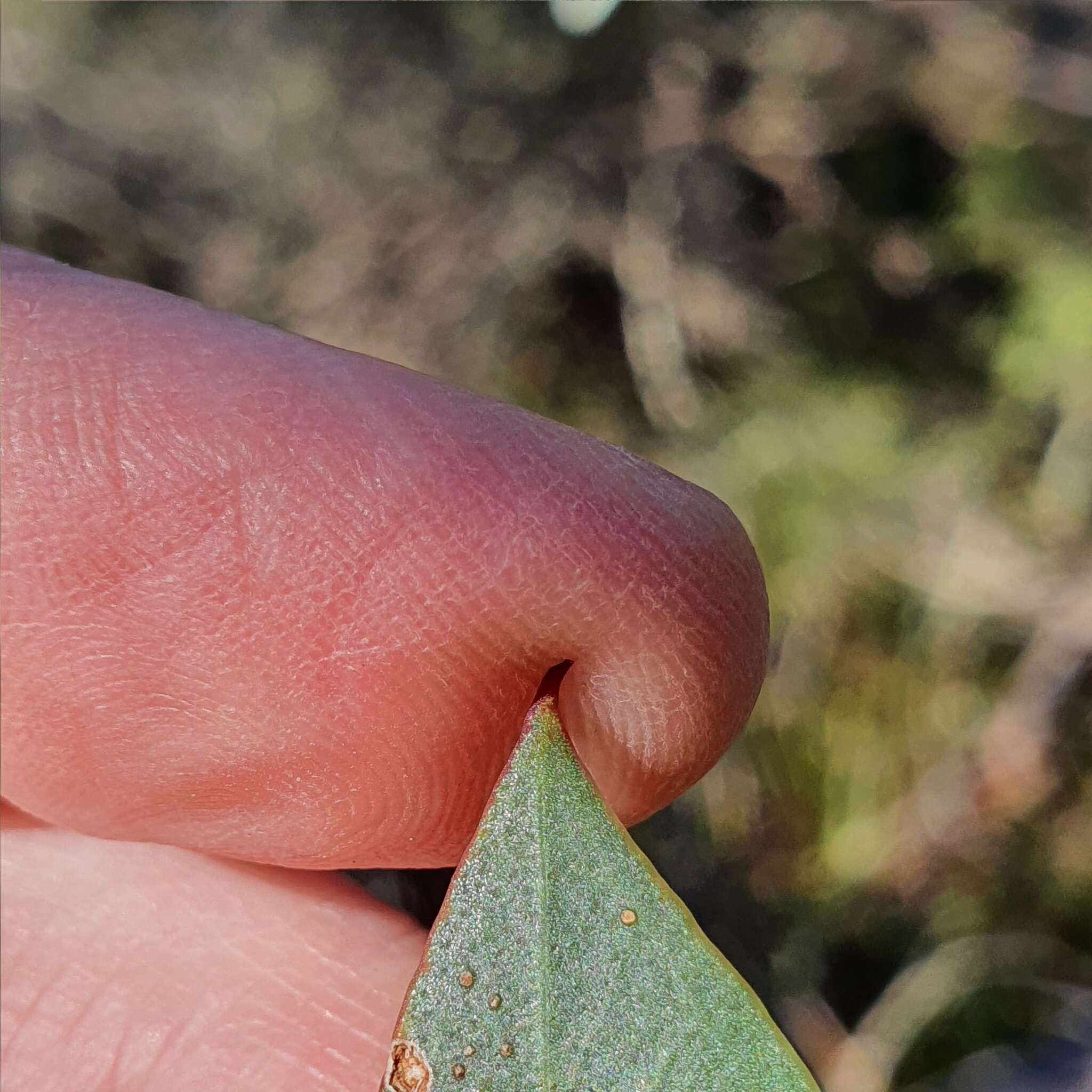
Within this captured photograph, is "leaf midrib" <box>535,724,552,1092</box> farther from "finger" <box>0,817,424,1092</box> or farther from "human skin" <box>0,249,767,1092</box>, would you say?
"finger" <box>0,817,424,1092</box>

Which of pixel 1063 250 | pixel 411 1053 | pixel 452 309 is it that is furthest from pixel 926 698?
pixel 411 1053

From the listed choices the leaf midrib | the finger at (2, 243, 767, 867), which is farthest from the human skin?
the leaf midrib

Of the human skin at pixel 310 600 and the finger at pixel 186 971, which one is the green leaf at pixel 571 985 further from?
the finger at pixel 186 971

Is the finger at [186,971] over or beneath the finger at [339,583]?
beneath

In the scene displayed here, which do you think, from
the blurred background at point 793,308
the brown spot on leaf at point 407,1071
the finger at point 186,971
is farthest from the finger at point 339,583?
the blurred background at point 793,308

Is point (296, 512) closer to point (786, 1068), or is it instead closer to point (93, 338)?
point (93, 338)

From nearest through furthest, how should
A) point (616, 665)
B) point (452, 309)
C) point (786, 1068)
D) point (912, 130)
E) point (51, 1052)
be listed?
point (786, 1068) → point (616, 665) → point (51, 1052) → point (912, 130) → point (452, 309)

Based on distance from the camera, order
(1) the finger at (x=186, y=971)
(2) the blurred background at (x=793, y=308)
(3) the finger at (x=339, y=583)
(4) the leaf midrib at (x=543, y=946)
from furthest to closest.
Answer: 1. (2) the blurred background at (x=793, y=308)
2. (1) the finger at (x=186, y=971)
3. (3) the finger at (x=339, y=583)
4. (4) the leaf midrib at (x=543, y=946)

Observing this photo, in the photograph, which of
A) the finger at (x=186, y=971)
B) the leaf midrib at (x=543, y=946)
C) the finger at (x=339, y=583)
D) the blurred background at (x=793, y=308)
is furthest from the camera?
the blurred background at (x=793, y=308)
